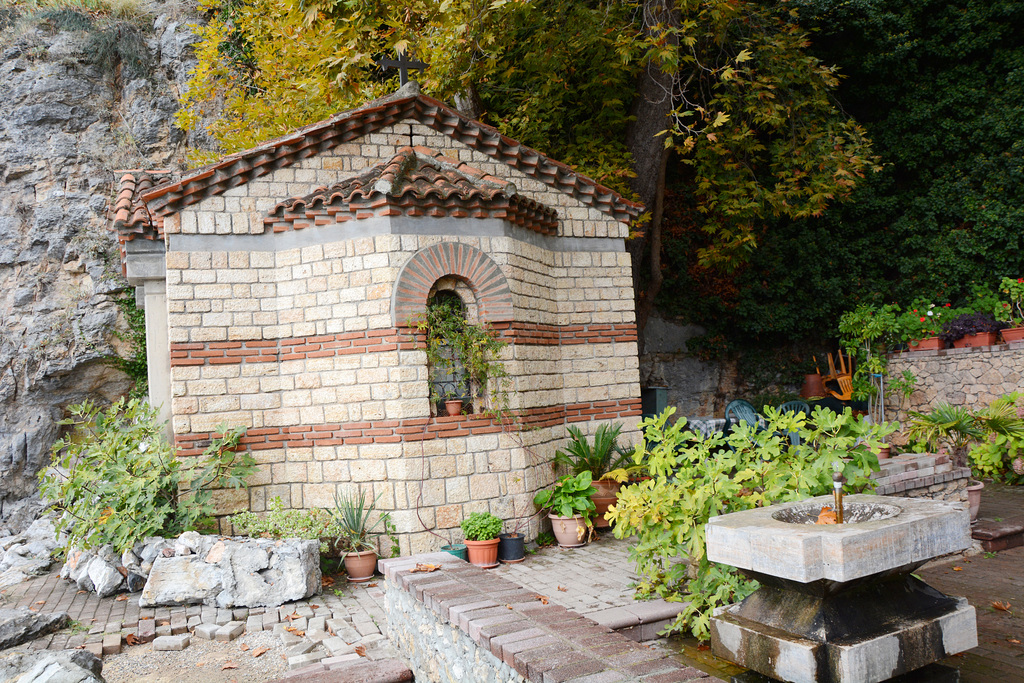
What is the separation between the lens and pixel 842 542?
2.88 metres

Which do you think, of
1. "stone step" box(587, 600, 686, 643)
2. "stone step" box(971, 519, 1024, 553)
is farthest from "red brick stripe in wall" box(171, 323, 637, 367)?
"stone step" box(971, 519, 1024, 553)

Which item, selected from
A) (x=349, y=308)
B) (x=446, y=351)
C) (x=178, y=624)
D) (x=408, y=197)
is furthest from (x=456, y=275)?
Answer: (x=178, y=624)

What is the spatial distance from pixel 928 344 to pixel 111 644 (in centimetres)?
1330

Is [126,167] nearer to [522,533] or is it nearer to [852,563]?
[522,533]

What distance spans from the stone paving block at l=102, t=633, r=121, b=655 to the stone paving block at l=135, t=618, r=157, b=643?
0.50 ft

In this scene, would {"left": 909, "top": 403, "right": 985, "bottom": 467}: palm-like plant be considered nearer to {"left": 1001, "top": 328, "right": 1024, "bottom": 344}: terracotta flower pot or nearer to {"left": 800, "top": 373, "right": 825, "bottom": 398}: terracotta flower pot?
{"left": 1001, "top": 328, "right": 1024, "bottom": 344}: terracotta flower pot

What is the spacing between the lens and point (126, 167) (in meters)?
14.8

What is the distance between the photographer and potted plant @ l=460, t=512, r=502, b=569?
22.5 feet

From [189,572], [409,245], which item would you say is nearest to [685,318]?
[409,245]

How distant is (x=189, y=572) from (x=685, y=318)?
1063 cm

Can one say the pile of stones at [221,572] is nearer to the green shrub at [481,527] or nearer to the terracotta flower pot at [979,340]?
the green shrub at [481,527]

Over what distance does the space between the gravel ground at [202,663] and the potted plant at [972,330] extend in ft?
39.5

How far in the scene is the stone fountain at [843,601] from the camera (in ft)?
9.52

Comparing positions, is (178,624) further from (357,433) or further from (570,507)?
(570,507)
